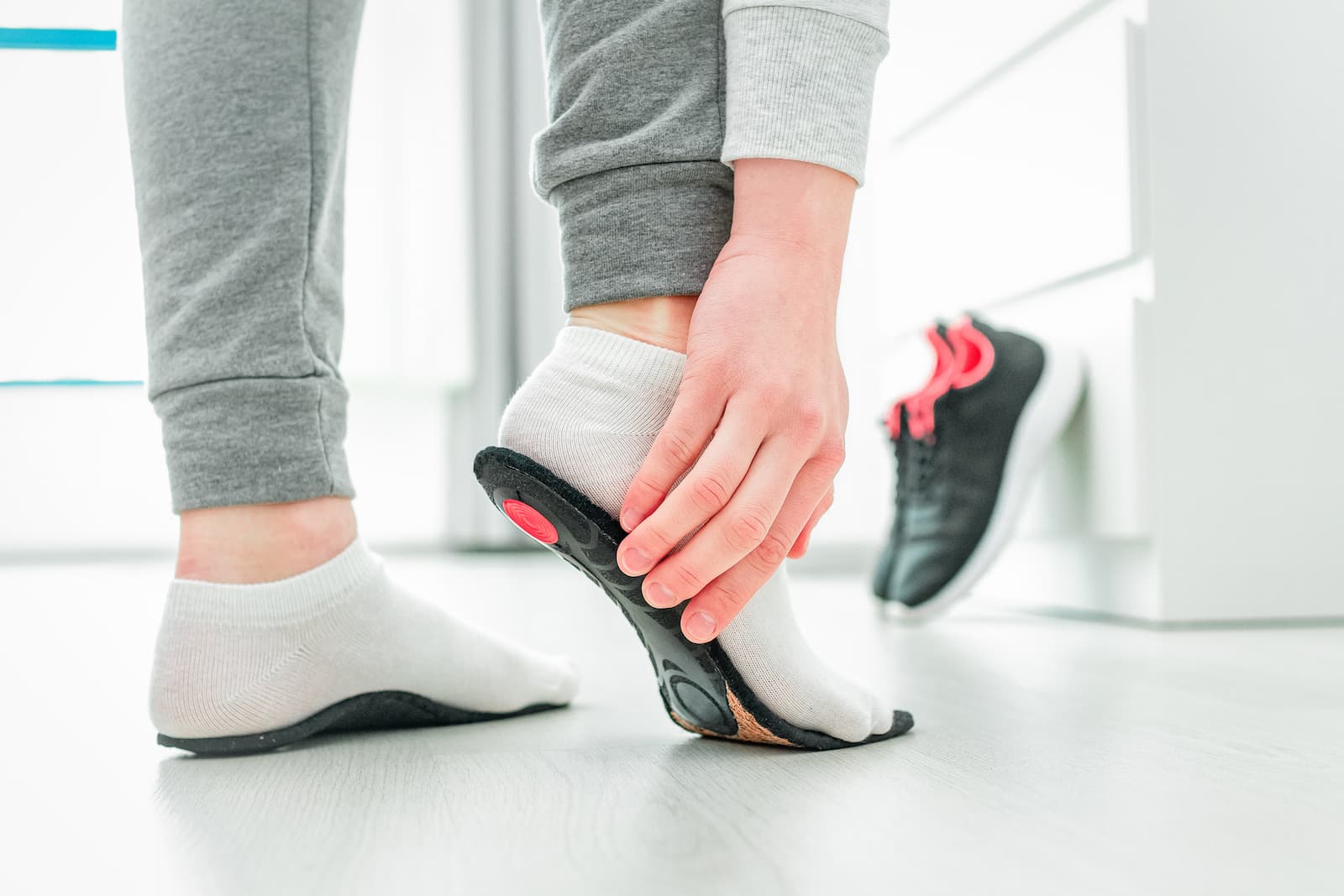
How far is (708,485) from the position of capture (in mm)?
480

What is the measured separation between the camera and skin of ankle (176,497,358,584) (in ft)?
2.05

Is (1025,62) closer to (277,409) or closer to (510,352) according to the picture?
(277,409)

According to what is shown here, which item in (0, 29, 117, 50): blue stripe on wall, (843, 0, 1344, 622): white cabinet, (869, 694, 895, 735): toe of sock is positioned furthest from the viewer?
(0, 29, 117, 50): blue stripe on wall

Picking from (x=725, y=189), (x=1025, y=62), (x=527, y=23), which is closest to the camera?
(x=725, y=189)

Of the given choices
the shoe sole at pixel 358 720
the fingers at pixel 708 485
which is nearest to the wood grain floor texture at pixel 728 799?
the shoe sole at pixel 358 720

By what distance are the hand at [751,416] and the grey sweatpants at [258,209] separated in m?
0.05

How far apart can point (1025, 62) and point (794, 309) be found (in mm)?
1042

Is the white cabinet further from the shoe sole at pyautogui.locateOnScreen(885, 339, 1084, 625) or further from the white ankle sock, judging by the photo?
the white ankle sock

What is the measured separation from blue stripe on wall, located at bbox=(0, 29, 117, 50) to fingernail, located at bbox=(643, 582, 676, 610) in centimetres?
146

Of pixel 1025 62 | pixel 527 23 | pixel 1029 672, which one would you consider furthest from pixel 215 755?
pixel 527 23

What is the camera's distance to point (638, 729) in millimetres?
674

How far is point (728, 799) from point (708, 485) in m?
0.14

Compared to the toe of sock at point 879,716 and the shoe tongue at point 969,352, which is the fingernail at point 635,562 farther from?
the shoe tongue at point 969,352

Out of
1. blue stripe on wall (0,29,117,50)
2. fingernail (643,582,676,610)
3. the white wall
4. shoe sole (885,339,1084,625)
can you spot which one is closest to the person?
fingernail (643,582,676,610)
